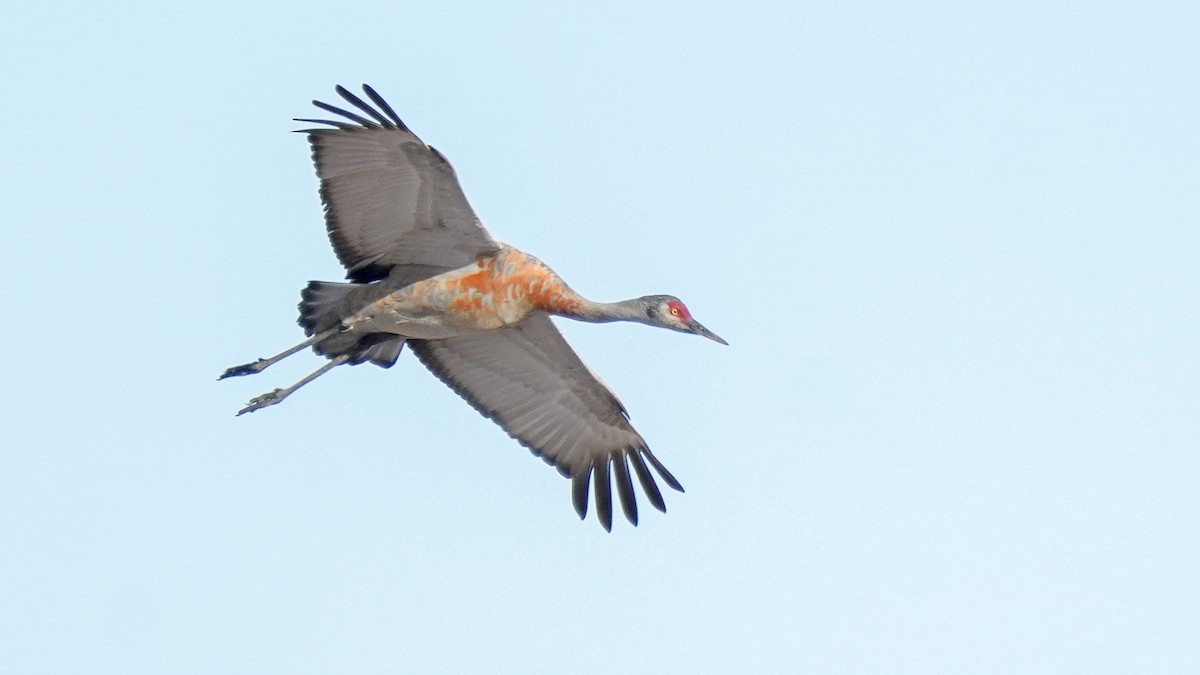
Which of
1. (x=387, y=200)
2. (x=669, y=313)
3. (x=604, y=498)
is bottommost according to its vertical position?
(x=604, y=498)

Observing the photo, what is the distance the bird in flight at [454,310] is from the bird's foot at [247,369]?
0.01 m

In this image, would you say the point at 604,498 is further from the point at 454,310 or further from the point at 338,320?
the point at 338,320

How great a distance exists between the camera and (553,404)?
2025cm

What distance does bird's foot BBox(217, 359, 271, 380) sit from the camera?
19.5 metres

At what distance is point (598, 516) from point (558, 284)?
2.80 metres

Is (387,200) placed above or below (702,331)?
above

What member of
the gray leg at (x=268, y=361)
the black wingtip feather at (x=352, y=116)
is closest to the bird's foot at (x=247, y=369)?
the gray leg at (x=268, y=361)

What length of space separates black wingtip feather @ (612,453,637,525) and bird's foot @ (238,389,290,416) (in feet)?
11.7

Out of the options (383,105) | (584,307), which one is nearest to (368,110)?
(383,105)

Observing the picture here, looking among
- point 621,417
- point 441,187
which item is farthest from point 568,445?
point 441,187

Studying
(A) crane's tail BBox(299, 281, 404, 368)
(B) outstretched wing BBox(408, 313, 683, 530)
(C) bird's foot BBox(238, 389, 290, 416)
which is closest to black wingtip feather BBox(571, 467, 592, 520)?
(B) outstretched wing BBox(408, 313, 683, 530)

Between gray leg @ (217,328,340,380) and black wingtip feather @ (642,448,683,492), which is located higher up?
gray leg @ (217,328,340,380)

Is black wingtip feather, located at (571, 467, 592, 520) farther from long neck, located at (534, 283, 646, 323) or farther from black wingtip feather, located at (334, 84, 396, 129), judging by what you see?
black wingtip feather, located at (334, 84, 396, 129)

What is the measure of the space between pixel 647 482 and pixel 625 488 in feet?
0.80
